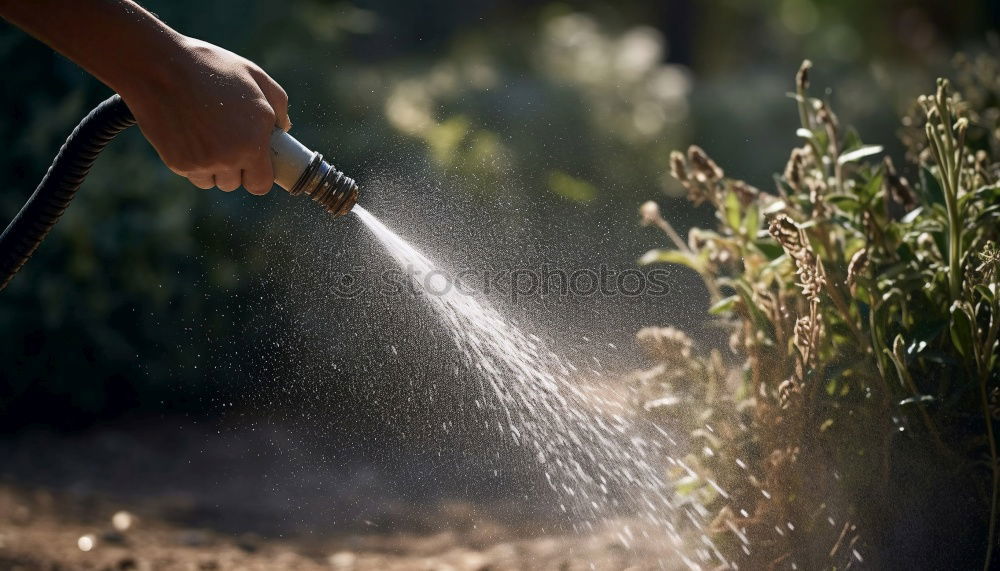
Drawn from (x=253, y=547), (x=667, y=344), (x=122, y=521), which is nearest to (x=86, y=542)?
(x=122, y=521)

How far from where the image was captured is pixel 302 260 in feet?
10.1

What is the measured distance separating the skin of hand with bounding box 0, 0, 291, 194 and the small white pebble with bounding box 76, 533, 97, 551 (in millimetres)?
1291

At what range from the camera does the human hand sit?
1.36m

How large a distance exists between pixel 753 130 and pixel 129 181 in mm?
4825

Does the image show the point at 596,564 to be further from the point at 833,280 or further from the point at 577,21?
the point at 577,21

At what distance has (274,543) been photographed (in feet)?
7.98

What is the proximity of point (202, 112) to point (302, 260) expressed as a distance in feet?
5.75

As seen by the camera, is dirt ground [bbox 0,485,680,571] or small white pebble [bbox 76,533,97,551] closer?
dirt ground [bbox 0,485,680,571]

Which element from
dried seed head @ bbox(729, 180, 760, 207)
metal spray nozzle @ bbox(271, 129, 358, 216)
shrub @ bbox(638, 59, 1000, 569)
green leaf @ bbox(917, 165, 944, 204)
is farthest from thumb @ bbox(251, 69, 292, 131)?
green leaf @ bbox(917, 165, 944, 204)

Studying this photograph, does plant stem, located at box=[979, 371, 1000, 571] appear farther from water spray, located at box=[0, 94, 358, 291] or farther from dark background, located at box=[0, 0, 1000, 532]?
water spray, located at box=[0, 94, 358, 291]

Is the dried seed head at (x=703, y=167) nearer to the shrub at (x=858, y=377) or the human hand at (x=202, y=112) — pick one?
the shrub at (x=858, y=377)

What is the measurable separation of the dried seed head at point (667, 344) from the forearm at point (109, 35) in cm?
95

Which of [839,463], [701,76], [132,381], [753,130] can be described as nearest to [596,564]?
[839,463]

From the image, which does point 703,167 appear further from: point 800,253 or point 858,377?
point 858,377
